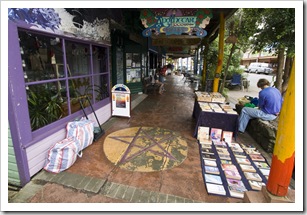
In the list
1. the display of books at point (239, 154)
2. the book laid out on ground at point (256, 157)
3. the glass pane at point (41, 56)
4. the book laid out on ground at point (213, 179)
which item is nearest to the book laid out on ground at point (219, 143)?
the display of books at point (239, 154)

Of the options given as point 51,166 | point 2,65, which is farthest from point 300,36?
point 51,166

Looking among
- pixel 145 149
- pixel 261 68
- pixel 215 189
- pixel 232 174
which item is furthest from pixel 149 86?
pixel 261 68

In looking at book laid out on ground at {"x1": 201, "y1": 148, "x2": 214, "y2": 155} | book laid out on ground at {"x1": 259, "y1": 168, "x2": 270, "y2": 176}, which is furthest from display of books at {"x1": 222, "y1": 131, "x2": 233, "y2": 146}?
book laid out on ground at {"x1": 259, "y1": 168, "x2": 270, "y2": 176}

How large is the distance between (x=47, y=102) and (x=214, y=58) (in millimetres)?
7784

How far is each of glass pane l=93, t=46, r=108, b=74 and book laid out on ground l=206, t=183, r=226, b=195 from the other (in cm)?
383

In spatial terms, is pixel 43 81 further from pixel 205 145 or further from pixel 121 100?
pixel 205 145

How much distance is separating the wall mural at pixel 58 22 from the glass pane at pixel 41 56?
0.31 metres

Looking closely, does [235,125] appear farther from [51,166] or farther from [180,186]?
[51,166]

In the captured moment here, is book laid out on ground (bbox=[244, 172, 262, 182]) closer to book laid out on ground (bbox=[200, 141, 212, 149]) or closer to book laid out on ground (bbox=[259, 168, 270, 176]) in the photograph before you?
book laid out on ground (bbox=[259, 168, 270, 176])

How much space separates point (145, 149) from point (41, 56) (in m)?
2.77

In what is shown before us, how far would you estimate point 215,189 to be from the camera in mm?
2350

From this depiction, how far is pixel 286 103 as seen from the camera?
1483mm

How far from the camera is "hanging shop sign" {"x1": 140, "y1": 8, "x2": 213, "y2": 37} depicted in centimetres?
383

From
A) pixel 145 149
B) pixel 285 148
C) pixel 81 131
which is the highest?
pixel 285 148
